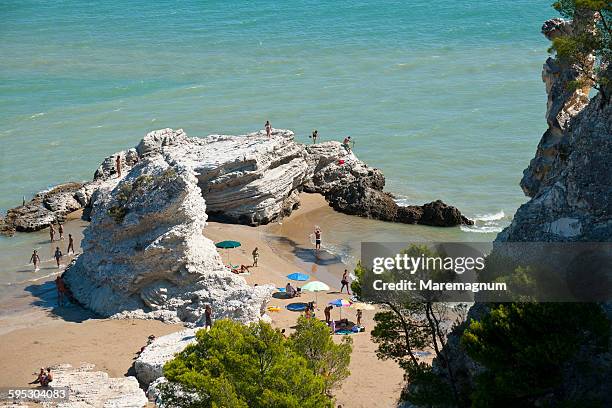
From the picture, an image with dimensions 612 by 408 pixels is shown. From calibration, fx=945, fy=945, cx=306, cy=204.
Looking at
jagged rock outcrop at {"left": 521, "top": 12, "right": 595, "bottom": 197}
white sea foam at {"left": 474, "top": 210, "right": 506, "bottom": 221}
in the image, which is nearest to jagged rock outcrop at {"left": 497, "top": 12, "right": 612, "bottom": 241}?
jagged rock outcrop at {"left": 521, "top": 12, "right": 595, "bottom": 197}

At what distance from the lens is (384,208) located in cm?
4438

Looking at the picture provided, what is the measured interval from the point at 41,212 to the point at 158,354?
18.6 meters

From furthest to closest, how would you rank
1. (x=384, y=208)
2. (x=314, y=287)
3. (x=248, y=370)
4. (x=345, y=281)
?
(x=384, y=208), (x=345, y=281), (x=314, y=287), (x=248, y=370)

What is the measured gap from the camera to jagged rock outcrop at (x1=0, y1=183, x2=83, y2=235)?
43.3m

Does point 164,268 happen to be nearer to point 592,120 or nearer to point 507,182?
point 592,120

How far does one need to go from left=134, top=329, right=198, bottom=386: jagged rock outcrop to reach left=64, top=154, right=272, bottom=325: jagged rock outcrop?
1788 millimetres

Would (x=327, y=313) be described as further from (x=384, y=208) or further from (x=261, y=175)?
(x=384, y=208)

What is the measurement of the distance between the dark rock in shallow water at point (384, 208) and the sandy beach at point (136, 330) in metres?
4.42

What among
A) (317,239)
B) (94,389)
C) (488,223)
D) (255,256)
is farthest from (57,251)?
(488,223)

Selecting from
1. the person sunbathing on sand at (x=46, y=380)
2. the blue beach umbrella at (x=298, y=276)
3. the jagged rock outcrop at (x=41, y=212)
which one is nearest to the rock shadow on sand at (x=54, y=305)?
the person sunbathing on sand at (x=46, y=380)

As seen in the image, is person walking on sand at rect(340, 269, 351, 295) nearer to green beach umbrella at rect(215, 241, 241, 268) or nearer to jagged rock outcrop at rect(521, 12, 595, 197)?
green beach umbrella at rect(215, 241, 241, 268)

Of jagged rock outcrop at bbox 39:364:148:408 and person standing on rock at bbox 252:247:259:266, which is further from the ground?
person standing on rock at bbox 252:247:259:266

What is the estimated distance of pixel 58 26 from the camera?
351ft

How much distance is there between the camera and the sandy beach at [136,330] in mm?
27391
